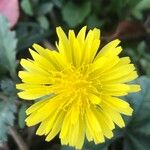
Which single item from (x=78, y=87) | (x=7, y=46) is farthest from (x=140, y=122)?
(x=7, y=46)

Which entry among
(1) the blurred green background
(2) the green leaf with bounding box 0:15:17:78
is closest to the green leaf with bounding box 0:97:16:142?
(1) the blurred green background

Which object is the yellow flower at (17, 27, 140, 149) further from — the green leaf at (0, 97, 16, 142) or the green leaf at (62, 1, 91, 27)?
the green leaf at (62, 1, 91, 27)

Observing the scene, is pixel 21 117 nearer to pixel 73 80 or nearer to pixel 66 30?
pixel 73 80

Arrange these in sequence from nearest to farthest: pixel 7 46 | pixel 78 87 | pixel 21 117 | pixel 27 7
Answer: pixel 78 87, pixel 21 117, pixel 7 46, pixel 27 7

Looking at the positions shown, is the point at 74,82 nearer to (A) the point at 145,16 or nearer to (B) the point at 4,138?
(B) the point at 4,138

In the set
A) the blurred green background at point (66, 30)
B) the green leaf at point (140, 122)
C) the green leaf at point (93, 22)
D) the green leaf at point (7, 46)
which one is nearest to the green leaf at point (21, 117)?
the blurred green background at point (66, 30)
